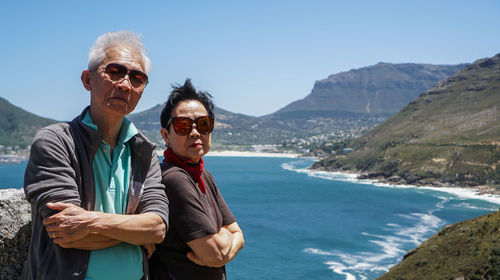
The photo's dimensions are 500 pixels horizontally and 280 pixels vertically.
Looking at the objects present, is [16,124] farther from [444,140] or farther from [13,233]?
[13,233]

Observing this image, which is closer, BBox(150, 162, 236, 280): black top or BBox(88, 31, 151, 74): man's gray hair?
BBox(88, 31, 151, 74): man's gray hair

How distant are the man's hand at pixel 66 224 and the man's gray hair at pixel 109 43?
0.79 meters

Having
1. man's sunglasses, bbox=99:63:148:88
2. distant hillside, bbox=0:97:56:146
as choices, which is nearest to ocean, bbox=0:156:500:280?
man's sunglasses, bbox=99:63:148:88

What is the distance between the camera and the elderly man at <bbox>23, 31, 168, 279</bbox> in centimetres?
206

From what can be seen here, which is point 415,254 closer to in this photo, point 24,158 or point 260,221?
point 260,221

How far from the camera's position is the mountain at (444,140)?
85625 millimetres

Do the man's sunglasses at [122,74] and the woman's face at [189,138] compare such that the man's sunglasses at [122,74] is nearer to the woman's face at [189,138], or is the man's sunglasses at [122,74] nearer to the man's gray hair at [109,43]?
the man's gray hair at [109,43]

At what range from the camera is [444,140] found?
326ft

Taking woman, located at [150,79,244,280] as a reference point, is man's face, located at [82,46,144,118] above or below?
above

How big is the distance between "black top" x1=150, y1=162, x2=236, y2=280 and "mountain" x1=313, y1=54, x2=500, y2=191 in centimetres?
8655

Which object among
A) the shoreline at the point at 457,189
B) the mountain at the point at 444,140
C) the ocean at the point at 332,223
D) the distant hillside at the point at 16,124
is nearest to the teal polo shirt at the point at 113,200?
the ocean at the point at 332,223

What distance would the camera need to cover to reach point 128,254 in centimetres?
229

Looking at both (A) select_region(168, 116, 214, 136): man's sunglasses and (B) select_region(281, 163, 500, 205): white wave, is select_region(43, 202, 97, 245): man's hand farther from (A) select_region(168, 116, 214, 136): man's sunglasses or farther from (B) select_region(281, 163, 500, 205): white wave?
(B) select_region(281, 163, 500, 205): white wave

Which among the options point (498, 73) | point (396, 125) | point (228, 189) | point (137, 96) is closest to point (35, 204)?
point (137, 96)
